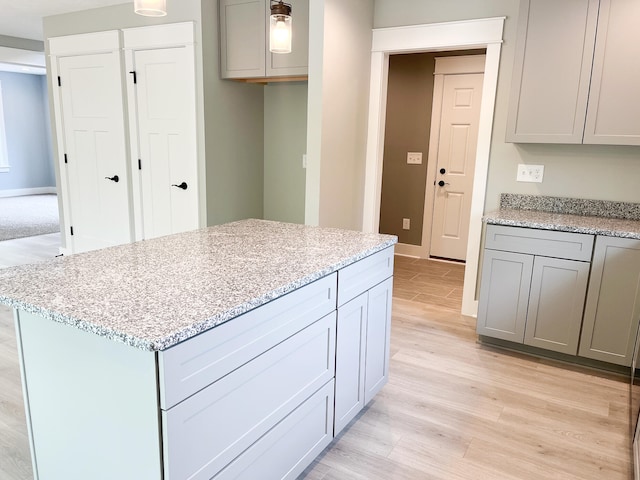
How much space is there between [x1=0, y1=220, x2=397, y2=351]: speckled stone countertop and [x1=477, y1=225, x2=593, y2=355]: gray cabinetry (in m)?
1.12

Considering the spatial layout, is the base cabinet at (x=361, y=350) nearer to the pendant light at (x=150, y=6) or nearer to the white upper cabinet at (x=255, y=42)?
the pendant light at (x=150, y=6)

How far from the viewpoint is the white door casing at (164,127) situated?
3883mm

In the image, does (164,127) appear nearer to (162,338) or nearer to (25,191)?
(162,338)

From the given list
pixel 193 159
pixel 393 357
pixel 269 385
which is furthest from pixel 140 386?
pixel 193 159

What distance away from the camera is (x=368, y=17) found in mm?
3637

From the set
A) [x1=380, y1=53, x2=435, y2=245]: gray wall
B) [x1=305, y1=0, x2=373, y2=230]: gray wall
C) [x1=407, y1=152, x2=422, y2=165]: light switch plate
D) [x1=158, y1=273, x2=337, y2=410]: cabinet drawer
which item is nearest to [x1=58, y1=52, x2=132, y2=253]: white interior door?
[x1=305, y1=0, x2=373, y2=230]: gray wall

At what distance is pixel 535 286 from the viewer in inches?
116

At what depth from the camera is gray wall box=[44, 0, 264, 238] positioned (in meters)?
3.74

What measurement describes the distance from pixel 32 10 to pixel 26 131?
607 cm

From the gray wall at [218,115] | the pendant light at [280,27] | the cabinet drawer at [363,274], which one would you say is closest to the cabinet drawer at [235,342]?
the cabinet drawer at [363,274]

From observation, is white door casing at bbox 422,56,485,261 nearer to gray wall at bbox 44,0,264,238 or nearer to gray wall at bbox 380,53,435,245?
gray wall at bbox 380,53,435,245

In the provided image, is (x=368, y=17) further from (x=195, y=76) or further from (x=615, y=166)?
(x=615, y=166)

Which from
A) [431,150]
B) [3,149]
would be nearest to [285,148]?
[431,150]

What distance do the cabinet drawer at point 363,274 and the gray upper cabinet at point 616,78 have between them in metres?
1.61
